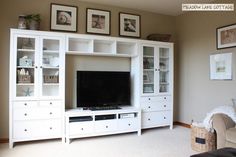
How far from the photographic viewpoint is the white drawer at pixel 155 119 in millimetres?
4146

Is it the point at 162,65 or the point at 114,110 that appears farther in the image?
the point at 162,65

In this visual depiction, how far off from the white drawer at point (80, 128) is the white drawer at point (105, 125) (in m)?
Answer: 0.11

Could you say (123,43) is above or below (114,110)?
above

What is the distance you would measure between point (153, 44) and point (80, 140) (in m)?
2.38

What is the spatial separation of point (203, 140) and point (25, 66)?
3.05 m

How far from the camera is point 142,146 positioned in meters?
3.32

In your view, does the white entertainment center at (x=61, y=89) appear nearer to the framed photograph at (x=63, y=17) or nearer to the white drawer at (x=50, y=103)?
the white drawer at (x=50, y=103)

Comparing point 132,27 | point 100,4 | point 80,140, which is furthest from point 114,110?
point 100,4

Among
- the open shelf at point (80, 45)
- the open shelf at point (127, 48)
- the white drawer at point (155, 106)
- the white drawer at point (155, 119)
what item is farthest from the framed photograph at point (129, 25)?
the white drawer at point (155, 119)

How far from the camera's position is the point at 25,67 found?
3408 millimetres

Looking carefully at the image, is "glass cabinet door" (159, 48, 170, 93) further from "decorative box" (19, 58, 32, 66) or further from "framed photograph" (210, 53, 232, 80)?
"decorative box" (19, 58, 32, 66)

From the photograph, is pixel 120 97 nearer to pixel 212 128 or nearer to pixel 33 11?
pixel 212 128

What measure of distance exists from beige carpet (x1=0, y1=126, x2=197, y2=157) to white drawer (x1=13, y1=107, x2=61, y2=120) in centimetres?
46

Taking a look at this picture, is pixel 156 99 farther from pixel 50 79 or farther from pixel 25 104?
pixel 25 104
